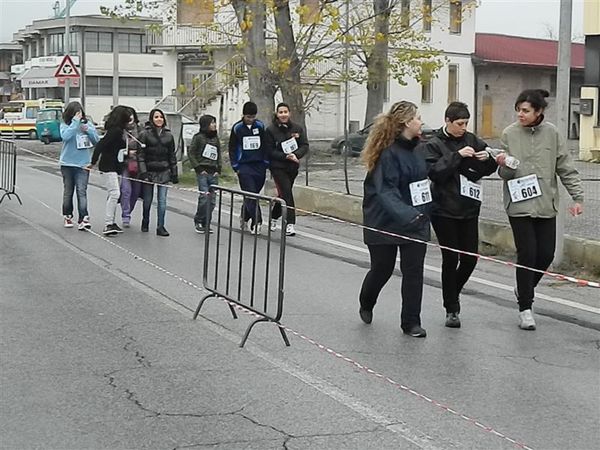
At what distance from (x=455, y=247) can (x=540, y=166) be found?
961 mm

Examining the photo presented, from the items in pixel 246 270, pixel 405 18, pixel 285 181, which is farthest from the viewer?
pixel 405 18

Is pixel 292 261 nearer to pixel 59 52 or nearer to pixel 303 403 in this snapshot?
pixel 303 403

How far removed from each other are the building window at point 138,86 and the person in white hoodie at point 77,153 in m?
53.7

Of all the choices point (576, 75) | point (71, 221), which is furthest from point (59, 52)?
point (71, 221)

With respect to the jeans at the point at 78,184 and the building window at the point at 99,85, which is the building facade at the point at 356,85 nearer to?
the building window at the point at 99,85

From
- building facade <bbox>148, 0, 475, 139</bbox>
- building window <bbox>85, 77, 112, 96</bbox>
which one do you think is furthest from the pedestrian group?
building window <bbox>85, 77, 112, 96</bbox>

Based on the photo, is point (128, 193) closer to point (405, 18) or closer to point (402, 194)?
point (402, 194)

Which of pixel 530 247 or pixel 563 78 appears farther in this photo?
pixel 563 78

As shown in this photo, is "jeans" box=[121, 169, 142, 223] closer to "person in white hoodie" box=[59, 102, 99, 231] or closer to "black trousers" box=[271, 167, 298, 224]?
"person in white hoodie" box=[59, 102, 99, 231]

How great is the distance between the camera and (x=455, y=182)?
8.41 metres

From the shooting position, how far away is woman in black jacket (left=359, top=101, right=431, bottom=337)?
8133 mm

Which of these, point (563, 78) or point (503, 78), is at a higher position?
point (503, 78)

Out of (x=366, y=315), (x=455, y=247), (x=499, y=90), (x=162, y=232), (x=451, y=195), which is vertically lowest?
(x=366, y=315)

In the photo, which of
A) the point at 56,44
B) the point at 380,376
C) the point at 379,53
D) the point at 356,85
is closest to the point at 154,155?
the point at 380,376
